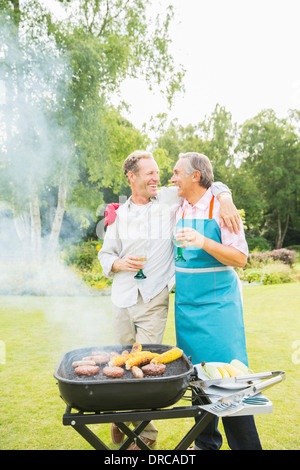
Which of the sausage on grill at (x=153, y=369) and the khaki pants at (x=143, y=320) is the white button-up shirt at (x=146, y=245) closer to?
the khaki pants at (x=143, y=320)

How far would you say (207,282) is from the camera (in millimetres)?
2309

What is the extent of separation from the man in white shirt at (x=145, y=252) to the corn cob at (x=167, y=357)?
613 mm

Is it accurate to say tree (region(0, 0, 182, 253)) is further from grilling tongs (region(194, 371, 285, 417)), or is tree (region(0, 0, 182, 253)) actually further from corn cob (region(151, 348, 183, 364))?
grilling tongs (region(194, 371, 285, 417))

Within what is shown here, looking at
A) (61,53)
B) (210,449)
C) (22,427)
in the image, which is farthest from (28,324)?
(61,53)

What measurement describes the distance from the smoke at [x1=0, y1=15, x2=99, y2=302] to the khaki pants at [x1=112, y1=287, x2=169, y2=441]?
7141 mm

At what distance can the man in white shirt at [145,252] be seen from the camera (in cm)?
257

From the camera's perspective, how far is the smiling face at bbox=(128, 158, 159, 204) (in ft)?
8.43

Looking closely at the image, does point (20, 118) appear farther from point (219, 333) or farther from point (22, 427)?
point (219, 333)

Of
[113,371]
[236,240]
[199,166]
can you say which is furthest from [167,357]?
[199,166]

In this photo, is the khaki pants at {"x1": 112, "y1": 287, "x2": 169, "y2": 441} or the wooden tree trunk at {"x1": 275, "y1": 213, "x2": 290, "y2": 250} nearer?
the khaki pants at {"x1": 112, "y1": 287, "x2": 169, "y2": 441}

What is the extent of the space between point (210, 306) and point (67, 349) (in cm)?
389

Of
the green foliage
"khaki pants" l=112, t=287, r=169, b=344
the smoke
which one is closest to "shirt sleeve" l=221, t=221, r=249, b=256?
"khaki pants" l=112, t=287, r=169, b=344

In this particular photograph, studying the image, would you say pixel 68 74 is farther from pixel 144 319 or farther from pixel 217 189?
pixel 144 319

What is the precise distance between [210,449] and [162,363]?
40.1 inches
